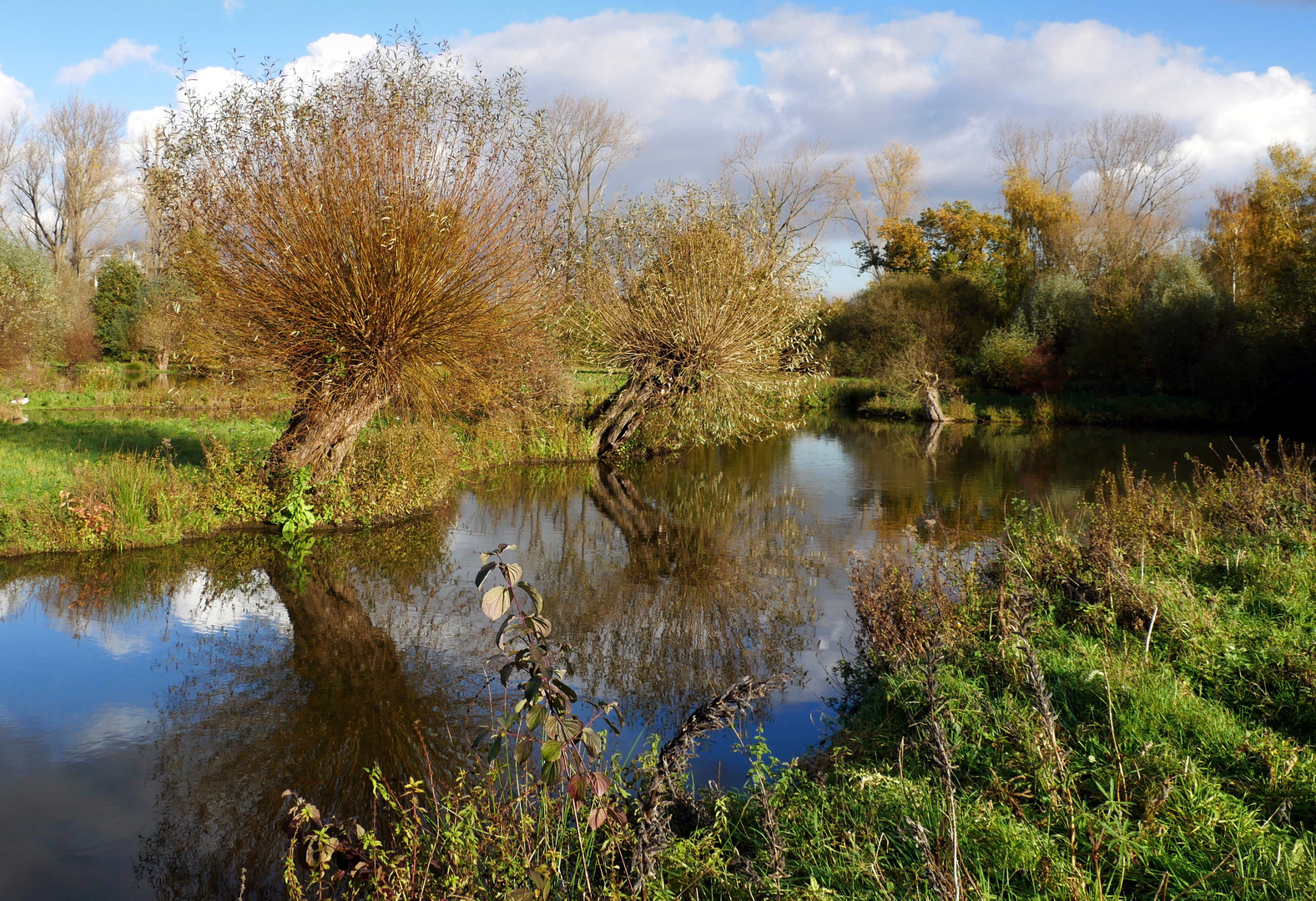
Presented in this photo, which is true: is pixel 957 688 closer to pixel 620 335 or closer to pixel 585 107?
pixel 620 335

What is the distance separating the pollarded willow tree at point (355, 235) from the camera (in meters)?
9.88

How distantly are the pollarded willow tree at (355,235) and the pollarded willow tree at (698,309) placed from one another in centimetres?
622

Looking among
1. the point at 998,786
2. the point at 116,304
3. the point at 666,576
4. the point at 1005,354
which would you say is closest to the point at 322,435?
the point at 666,576

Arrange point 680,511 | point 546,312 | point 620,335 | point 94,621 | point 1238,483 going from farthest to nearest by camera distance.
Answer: point 620,335 < point 680,511 < point 546,312 < point 1238,483 < point 94,621

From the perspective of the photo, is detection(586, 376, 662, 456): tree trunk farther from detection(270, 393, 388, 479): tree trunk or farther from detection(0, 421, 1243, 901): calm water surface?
detection(270, 393, 388, 479): tree trunk

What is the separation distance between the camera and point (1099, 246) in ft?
133

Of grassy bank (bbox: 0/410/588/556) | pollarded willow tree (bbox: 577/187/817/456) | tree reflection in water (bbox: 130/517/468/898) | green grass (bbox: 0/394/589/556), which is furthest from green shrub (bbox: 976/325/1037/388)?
tree reflection in water (bbox: 130/517/468/898)

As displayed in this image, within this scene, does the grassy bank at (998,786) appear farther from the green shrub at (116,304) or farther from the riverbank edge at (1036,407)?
the green shrub at (116,304)

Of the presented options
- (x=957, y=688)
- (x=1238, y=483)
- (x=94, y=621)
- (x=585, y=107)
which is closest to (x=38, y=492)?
(x=94, y=621)

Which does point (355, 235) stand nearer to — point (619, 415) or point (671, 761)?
point (671, 761)

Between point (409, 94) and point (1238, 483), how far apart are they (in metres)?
11.3

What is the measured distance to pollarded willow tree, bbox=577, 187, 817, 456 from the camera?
1708 cm

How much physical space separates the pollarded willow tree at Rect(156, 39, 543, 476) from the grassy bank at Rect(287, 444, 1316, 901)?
6.36 metres

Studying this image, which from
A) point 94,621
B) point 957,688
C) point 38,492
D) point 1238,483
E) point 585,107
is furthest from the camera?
point 585,107
